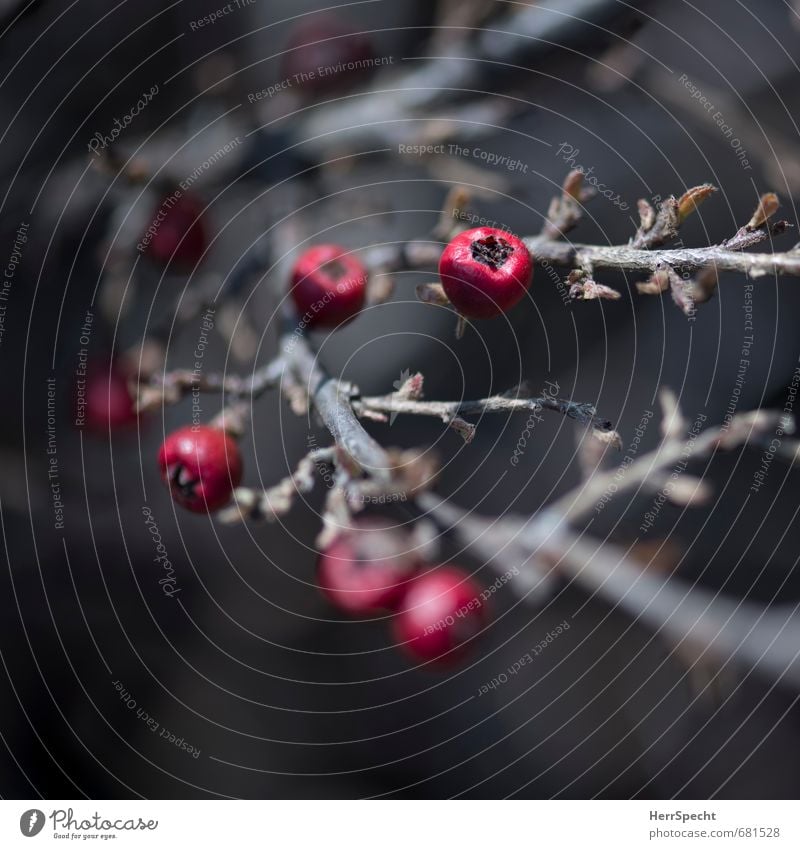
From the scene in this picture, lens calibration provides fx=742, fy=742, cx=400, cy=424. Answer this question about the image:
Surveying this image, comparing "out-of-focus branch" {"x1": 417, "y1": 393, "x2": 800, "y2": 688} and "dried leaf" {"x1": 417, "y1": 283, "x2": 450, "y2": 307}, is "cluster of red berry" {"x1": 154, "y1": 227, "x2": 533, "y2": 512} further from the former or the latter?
"out-of-focus branch" {"x1": 417, "y1": 393, "x2": 800, "y2": 688}

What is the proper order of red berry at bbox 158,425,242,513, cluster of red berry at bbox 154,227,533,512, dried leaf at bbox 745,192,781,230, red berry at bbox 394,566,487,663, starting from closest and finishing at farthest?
1. dried leaf at bbox 745,192,781,230
2. cluster of red berry at bbox 154,227,533,512
3. red berry at bbox 158,425,242,513
4. red berry at bbox 394,566,487,663

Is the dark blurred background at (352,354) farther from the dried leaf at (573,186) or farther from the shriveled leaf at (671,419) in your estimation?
the dried leaf at (573,186)

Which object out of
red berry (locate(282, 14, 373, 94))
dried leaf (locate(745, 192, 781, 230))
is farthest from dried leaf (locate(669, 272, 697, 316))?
red berry (locate(282, 14, 373, 94))

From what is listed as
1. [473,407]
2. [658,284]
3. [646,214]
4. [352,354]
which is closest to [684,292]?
[658,284]

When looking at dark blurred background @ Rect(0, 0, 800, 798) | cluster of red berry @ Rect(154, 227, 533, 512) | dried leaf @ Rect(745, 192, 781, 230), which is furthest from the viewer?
dark blurred background @ Rect(0, 0, 800, 798)

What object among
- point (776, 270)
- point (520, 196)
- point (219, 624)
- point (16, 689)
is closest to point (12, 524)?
point (16, 689)

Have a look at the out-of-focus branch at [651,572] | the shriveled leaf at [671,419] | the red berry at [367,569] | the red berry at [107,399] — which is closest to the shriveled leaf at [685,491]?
the out-of-focus branch at [651,572]
